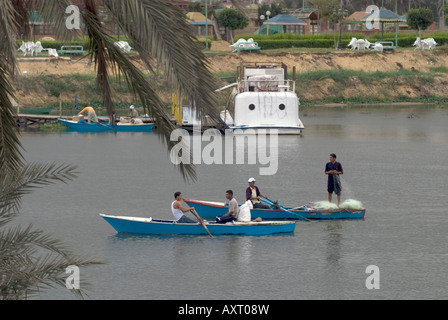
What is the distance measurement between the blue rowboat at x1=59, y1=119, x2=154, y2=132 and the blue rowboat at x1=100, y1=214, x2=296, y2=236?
3668cm

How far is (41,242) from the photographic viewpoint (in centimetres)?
1304

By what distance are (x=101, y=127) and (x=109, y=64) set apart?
2218 inches

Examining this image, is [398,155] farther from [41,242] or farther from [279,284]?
[41,242]

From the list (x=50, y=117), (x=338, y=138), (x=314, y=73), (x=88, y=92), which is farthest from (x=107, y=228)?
(x=314, y=73)

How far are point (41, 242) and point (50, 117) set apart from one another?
60.7 metres

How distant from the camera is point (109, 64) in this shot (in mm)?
13117

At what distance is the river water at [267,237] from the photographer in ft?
82.9

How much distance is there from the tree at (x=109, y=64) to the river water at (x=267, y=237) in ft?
35.9

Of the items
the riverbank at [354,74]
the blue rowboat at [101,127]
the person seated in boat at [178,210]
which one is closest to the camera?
the person seated in boat at [178,210]
